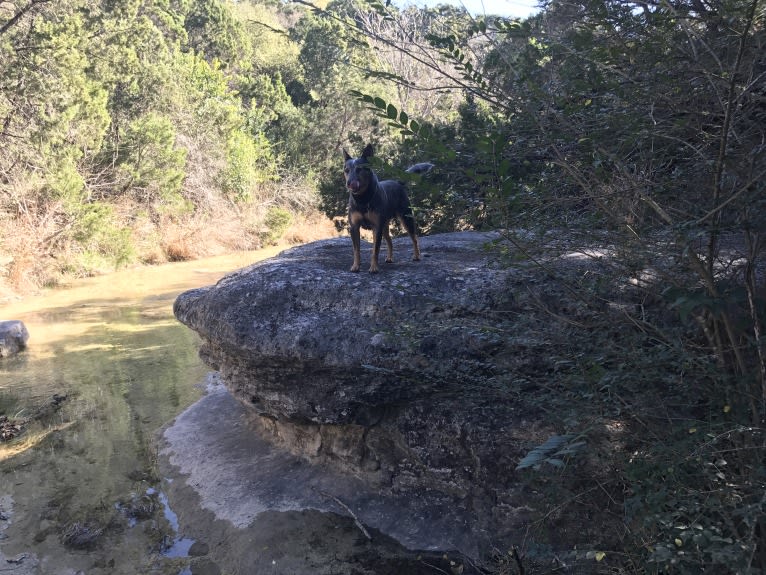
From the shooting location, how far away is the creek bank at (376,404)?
4848mm

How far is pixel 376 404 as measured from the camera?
5336mm

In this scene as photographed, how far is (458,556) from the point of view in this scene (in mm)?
4695

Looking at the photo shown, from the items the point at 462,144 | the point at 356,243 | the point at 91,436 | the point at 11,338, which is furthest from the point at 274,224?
the point at 462,144

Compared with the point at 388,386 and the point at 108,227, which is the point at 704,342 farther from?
the point at 108,227

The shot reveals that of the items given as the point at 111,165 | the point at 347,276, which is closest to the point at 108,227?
the point at 111,165

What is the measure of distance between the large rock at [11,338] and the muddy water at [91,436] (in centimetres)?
20

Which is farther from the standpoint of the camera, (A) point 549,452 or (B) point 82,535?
(B) point 82,535

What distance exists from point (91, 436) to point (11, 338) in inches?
194

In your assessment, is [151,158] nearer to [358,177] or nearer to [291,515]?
[358,177]

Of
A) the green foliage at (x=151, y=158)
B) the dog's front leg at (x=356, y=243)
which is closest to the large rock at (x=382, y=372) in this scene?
the dog's front leg at (x=356, y=243)

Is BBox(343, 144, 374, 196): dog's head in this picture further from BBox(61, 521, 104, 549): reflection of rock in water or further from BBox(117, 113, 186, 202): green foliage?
BBox(117, 113, 186, 202): green foliage

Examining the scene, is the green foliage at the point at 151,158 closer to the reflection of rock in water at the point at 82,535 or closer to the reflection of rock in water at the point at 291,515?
the reflection of rock in water at the point at 291,515

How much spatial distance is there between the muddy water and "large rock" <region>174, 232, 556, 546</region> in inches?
58.5

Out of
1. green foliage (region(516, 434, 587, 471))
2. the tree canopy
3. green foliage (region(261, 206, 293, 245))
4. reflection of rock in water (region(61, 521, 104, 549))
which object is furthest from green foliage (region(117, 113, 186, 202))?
green foliage (region(516, 434, 587, 471))
